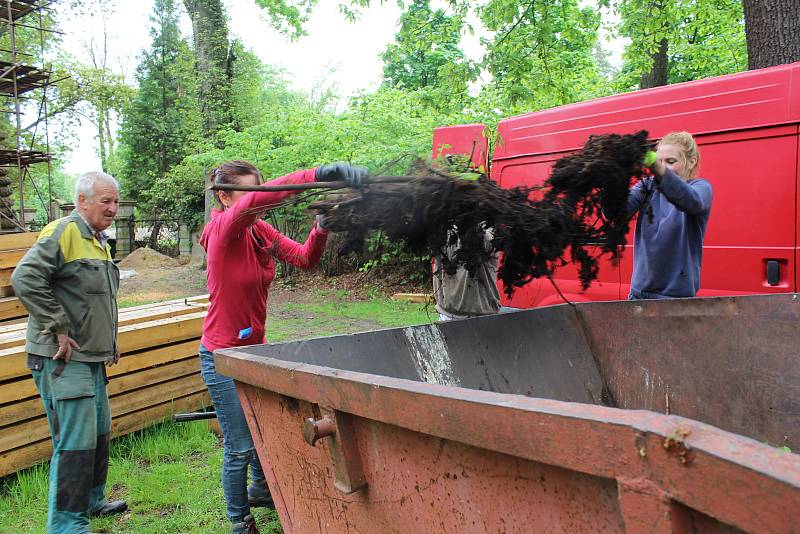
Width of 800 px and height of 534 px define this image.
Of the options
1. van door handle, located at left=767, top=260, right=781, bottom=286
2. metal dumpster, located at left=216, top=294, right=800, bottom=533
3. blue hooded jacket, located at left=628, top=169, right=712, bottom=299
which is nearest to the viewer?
metal dumpster, located at left=216, top=294, right=800, bottom=533

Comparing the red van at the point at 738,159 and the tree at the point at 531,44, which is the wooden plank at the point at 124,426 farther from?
the tree at the point at 531,44

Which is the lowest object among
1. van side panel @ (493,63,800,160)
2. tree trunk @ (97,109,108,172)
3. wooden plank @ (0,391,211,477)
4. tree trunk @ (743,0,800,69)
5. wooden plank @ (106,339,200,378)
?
wooden plank @ (0,391,211,477)

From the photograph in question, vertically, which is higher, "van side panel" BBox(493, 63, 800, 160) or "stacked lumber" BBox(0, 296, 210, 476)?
"van side panel" BBox(493, 63, 800, 160)

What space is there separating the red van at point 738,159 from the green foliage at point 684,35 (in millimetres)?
5206

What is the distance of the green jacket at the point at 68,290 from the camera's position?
2871 mm

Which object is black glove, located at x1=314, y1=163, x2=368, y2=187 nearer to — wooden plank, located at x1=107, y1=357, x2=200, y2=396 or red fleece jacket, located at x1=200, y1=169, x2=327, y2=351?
red fleece jacket, located at x1=200, y1=169, x2=327, y2=351

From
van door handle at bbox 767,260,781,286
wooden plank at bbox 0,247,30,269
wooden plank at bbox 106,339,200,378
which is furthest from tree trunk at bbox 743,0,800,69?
wooden plank at bbox 0,247,30,269

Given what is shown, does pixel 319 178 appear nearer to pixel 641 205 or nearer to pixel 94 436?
pixel 641 205

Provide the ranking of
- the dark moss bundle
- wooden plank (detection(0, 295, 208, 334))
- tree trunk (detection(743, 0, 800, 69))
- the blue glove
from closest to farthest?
1. the dark moss bundle
2. the blue glove
3. wooden plank (detection(0, 295, 208, 334))
4. tree trunk (detection(743, 0, 800, 69))

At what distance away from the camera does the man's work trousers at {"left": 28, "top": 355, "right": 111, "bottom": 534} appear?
289cm

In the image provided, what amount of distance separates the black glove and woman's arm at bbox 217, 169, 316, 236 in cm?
9

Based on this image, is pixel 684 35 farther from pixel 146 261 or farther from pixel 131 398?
pixel 146 261

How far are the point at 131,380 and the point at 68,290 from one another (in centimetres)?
147

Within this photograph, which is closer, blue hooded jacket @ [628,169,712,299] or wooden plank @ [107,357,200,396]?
blue hooded jacket @ [628,169,712,299]
